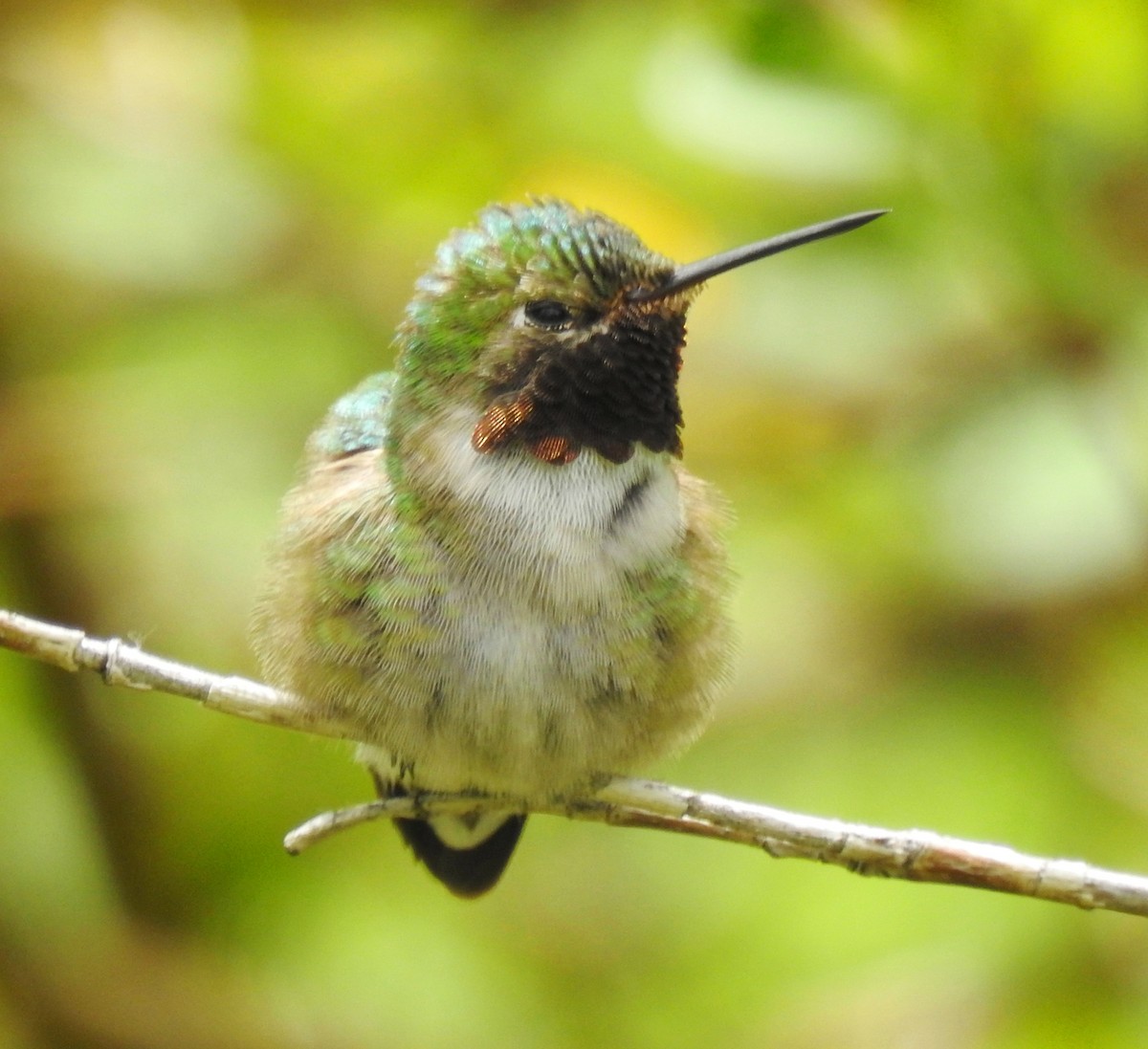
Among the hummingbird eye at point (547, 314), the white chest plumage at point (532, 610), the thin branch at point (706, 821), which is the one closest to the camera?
the thin branch at point (706, 821)

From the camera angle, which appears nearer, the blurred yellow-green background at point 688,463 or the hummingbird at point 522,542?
the hummingbird at point 522,542

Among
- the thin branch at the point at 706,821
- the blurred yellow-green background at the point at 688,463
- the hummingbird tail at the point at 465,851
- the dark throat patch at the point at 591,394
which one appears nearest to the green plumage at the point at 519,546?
the dark throat patch at the point at 591,394

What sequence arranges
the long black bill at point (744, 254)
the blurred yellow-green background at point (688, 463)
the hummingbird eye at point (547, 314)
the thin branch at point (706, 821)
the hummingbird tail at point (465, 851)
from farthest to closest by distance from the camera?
the blurred yellow-green background at point (688, 463)
the hummingbird tail at point (465, 851)
the hummingbird eye at point (547, 314)
the long black bill at point (744, 254)
the thin branch at point (706, 821)

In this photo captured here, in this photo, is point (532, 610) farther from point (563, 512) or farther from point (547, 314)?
point (547, 314)

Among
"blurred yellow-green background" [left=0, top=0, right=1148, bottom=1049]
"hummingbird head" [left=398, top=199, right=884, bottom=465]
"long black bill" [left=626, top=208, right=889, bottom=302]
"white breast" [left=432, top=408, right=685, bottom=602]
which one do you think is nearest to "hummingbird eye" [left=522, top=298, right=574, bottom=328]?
"hummingbird head" [left=398, top=199, right=884, bottom=465]

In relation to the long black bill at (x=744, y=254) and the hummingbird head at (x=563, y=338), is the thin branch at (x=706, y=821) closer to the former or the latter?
the hummingbird head at (x=563, y=338)

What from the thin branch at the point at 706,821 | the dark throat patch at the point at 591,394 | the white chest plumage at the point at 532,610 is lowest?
the thin branch at the point at 706,821

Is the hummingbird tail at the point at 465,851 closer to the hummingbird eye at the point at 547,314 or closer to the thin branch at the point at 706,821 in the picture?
the thin branch at the point at 706,821

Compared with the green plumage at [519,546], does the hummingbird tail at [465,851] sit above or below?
below

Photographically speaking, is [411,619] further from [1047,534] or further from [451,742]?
[1047,534]
